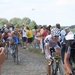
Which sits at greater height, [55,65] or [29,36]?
[29,36]

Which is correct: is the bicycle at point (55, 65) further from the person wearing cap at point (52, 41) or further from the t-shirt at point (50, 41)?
the t-shirt at point (50, 41)

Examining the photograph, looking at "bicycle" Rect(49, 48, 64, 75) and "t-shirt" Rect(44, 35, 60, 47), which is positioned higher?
"t-shirt" Rect(44, 35, 60, 47)

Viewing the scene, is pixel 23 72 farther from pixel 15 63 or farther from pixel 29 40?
pixel 29 40

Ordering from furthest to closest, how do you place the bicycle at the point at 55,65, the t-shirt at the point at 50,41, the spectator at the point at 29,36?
the spectator at the point at 29,36 < the t-shirt at the point at 50,41 < the bicycle at the point at 55,65

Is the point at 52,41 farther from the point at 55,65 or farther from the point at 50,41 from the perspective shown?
the point at 55,65

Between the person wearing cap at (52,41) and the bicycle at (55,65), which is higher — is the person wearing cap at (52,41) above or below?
above

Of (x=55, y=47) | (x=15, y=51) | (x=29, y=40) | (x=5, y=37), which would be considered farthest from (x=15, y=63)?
(x=29, y=40)

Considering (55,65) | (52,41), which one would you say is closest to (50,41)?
(52,41)

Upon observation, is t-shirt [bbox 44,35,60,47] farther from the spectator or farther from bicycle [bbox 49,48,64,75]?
the spectator

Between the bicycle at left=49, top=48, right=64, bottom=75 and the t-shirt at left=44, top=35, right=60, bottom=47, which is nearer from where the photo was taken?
the bicycle at left=49, top=48, right=64, bottom=75

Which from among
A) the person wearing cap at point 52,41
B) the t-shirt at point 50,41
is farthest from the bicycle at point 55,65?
the t-shirt at point 50,41

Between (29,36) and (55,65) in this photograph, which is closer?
(55,65)

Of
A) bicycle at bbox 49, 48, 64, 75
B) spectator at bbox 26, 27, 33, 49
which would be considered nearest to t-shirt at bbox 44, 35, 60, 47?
bicycle at bbox 49, 48, 64, 75

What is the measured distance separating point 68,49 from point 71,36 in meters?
0.25
